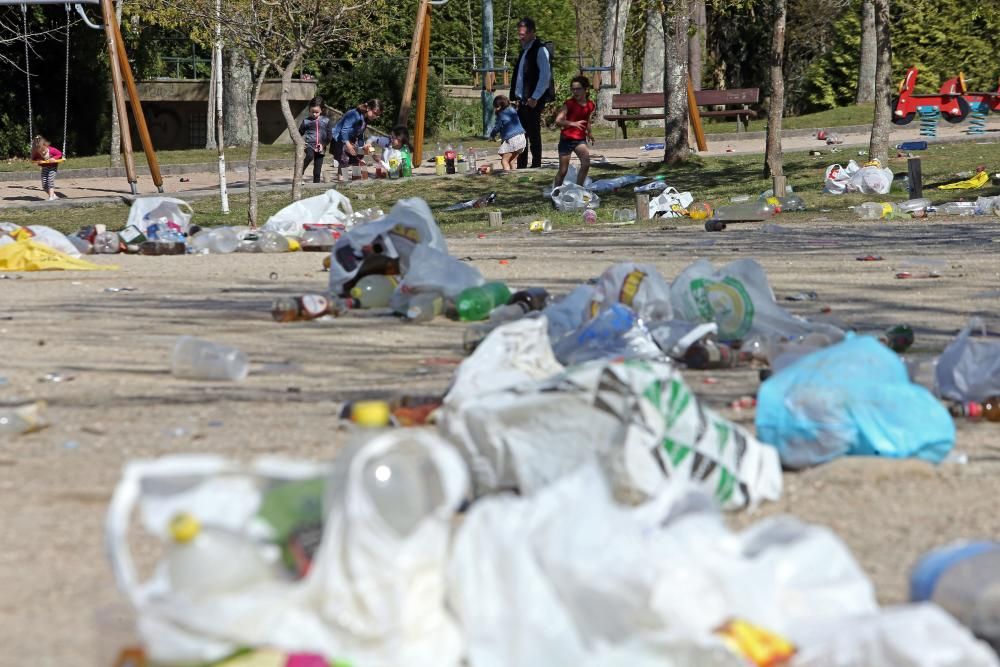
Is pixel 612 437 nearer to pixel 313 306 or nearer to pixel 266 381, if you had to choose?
pixel 266 381

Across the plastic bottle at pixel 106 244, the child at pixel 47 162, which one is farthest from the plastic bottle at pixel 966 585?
the child at pixel 47 162

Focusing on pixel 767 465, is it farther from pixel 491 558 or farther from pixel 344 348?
pixel 344 348

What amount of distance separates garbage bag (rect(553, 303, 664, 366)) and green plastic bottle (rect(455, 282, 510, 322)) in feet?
4.63

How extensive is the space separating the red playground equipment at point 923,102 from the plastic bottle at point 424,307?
11488mm

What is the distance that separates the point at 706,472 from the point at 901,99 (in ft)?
48.4

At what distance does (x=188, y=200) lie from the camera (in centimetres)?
1761

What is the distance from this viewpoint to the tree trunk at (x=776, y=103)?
16047mm

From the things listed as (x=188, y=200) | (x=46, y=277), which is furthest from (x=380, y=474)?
(x=188, y=200)

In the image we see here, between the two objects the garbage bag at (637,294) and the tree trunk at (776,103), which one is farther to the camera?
the tree trunk at (776,103)

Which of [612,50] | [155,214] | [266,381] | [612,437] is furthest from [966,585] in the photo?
[612,50]

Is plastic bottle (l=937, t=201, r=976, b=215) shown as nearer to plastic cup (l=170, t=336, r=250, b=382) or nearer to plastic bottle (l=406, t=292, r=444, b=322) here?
plastic bottle (l=406, t=292, r=444, b=322)

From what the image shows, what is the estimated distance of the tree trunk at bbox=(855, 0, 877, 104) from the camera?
26875 millimetres

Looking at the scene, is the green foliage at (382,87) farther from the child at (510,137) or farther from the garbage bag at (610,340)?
the garbage bag at (610,340)

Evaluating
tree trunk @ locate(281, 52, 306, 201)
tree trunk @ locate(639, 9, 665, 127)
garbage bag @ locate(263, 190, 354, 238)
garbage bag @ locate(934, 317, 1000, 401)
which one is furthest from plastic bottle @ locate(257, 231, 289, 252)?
tree trunk @ locate(639, 9, 665, 127)
